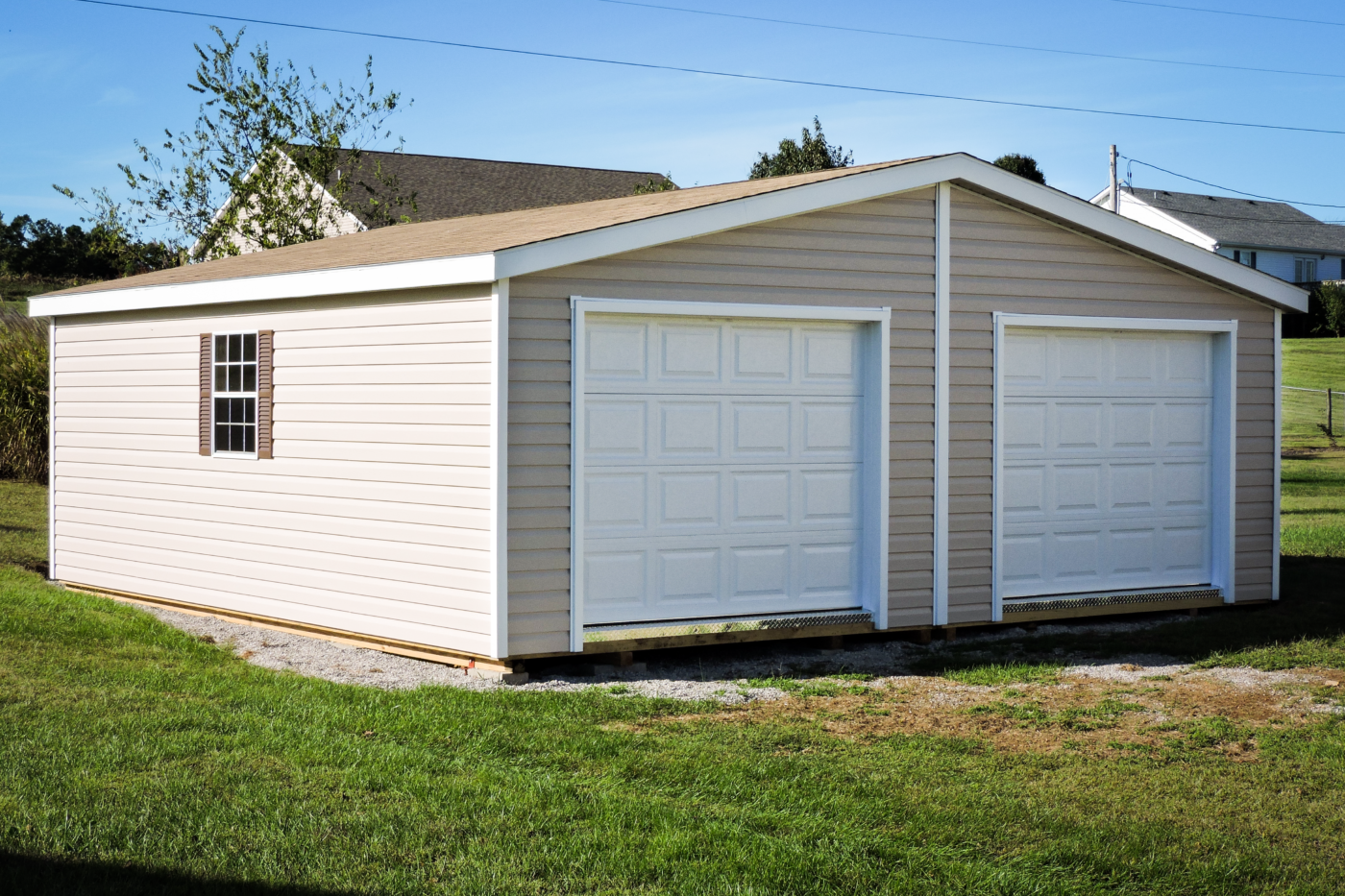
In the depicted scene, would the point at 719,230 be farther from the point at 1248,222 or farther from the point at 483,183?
the point at 1248,222

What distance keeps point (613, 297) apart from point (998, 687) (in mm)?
3515

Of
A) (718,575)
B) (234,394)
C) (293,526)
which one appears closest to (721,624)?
(718,575)

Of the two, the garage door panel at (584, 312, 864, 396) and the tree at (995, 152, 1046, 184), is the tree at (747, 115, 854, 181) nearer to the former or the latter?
the tree at (995, 152, 1046, 184)

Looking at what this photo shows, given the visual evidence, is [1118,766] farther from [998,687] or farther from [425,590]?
[425,590]

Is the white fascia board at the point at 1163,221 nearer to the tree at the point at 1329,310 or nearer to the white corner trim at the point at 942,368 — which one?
the tree at the point at 1329,310

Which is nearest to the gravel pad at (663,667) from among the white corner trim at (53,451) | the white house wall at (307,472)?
the white house wall at (307,472)

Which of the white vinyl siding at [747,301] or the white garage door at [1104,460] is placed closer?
the white vinyl siding at [747,301]

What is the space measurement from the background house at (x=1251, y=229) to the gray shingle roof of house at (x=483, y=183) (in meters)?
29.7

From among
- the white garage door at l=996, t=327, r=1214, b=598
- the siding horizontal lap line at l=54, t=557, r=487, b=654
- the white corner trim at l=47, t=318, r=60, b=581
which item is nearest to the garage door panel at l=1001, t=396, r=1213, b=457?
the white garage door at l=996, t=327, r=1214, b=598

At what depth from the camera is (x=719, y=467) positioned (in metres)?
9.19

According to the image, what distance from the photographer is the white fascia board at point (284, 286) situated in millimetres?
8297

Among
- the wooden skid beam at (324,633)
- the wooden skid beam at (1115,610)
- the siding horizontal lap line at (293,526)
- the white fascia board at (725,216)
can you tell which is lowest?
the wooden skid beam at (324,633)

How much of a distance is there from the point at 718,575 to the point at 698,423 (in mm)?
1091

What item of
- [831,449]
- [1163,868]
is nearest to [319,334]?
[831,449]
